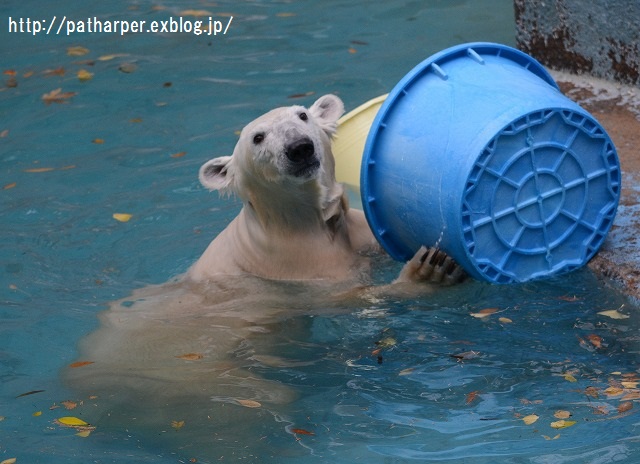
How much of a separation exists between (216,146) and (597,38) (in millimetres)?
2636

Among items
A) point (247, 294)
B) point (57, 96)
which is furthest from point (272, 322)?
Answer: point (57, 96)

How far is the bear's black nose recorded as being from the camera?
4.73 meters

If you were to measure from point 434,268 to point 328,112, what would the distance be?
101 centimetres

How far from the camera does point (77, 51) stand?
364 inches

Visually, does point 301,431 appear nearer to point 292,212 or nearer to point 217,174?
Result: point 292,212

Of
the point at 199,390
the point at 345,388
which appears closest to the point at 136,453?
the point at 199,390

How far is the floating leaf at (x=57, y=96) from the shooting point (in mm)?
8219

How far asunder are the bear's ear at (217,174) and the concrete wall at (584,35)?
2.65m

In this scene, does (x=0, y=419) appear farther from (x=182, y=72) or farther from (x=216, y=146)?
(x=182, y=72)

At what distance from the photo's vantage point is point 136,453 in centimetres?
402

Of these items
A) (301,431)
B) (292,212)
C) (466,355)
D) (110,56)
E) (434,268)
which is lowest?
(301,431)

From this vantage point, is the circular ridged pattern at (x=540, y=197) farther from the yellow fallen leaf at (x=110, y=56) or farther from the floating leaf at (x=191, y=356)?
the yellow fallen leaf at (x=110, y=56)

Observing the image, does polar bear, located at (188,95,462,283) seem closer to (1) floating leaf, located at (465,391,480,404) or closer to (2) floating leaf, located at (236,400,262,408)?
(1) floating leaf, located at (465,391,480,404)

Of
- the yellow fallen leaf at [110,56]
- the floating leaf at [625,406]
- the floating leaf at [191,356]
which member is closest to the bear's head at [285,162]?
the floating leaf at [191,356]
